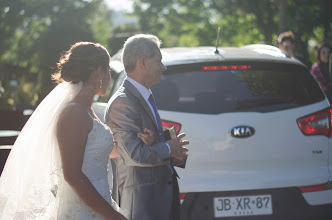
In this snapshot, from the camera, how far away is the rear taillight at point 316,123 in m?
4.92

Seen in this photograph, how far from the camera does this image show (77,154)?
112 inches

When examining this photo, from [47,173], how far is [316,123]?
8.34 feet

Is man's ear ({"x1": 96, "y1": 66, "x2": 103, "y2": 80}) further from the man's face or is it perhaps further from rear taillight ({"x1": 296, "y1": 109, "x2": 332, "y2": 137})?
rear taillight ({"x1": 296, "y1": 109, "x2": 332, "y2": 137})

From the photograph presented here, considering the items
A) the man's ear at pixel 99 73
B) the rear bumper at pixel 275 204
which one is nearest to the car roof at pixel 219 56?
the rear bumper at pixel 275 204

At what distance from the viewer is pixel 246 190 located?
4762 mm

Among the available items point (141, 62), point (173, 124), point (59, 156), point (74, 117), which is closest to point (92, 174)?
point (59, 156)

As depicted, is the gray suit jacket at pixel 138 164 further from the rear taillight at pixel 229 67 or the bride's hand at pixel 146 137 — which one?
the rear taillight at pixel 229 67

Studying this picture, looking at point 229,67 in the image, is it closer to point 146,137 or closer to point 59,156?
point 146,137

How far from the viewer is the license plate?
15.4 feet

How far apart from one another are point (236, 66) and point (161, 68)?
146 cm

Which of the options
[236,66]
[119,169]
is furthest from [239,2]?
[119,169]

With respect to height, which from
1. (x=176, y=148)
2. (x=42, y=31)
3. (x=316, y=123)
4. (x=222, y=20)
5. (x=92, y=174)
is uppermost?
(x=42, y=31)

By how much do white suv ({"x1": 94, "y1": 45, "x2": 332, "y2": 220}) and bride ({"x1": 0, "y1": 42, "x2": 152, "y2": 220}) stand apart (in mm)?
1718

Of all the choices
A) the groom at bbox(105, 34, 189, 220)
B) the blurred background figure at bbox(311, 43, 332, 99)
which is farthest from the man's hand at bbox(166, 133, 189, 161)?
the blurred background figure at bbox(311, 43, 332, 99)
